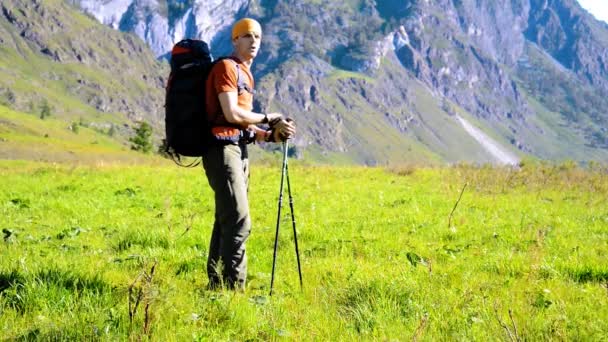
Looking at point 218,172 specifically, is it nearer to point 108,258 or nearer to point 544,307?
point 108,258

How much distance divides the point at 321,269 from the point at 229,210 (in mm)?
1832

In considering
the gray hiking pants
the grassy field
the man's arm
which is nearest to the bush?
the grassy field

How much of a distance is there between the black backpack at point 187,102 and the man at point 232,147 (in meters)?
0.12

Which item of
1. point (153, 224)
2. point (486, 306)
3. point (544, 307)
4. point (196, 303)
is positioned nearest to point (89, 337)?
point (196, 303)

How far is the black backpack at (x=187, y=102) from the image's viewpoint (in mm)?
6246

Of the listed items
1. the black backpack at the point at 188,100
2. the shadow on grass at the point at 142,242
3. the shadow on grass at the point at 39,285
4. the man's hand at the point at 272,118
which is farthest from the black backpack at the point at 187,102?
the shadow on grass at the point at 142,242

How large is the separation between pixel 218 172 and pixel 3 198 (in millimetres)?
11910

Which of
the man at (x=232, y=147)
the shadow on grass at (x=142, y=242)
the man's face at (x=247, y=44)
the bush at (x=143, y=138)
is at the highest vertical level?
the man's face at (x=247, y=44)

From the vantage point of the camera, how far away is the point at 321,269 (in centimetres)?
743

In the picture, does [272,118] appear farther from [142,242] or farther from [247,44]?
[142,242]

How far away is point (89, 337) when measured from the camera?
14.8 ft

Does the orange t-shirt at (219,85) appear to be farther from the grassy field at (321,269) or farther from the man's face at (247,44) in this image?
the grassy field at (321,269)

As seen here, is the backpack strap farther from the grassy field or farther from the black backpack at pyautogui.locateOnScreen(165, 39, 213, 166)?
the grassy field

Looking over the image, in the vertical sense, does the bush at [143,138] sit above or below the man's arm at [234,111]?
below
